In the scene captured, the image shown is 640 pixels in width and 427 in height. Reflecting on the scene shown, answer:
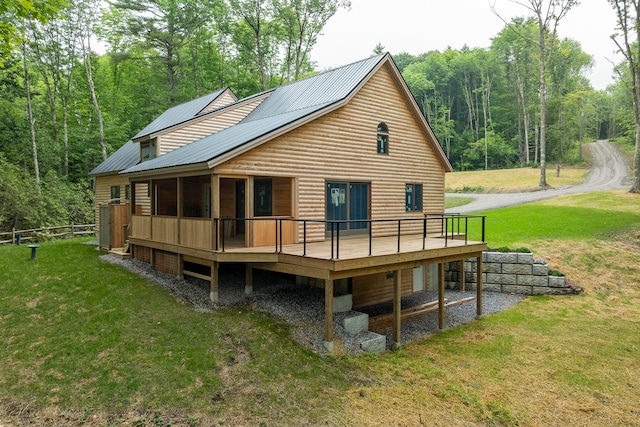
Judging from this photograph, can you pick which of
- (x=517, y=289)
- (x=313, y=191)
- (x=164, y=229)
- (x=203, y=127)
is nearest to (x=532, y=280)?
(x=517, y=289)

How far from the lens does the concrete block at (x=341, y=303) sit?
35.6ft

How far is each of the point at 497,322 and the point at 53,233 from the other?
23.5 m

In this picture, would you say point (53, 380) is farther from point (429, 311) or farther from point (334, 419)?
point (429, 311)

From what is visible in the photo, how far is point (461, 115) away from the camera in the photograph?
211ft

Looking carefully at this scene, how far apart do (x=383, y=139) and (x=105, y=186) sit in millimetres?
15749

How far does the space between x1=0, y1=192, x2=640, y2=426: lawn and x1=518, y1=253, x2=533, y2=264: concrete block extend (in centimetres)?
274

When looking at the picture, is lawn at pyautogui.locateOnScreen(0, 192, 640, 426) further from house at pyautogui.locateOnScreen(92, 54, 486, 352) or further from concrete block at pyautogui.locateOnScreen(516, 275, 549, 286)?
concrete block at pyautogui.locateOnScreen(516, 275, 549, 286)

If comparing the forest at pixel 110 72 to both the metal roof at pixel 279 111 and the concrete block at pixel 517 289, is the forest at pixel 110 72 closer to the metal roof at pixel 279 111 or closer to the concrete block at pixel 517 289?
the metal roof at pixel 279 111

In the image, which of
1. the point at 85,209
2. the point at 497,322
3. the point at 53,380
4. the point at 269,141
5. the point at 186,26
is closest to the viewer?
the point at 53,380

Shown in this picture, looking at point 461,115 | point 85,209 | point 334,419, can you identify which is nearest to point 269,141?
point 334,419

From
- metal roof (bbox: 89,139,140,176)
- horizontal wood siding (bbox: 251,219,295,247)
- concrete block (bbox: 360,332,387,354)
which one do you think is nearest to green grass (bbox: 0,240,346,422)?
concrete block (bbox: 360,332,387,354)

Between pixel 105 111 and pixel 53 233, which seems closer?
pixel 53 233

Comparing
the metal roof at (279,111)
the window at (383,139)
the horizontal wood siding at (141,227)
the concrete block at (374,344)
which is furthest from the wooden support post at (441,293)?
the horizontal wood siding at (141,227)

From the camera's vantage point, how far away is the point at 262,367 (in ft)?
26.5
